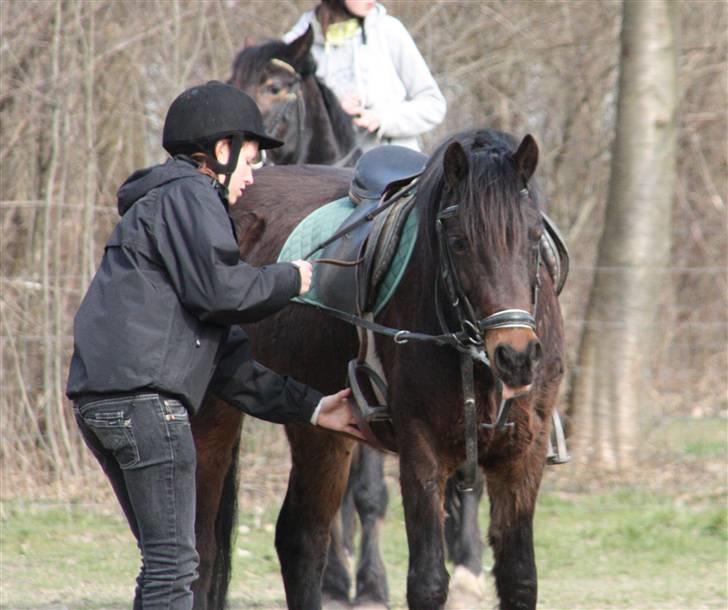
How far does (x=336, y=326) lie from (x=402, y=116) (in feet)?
7.64

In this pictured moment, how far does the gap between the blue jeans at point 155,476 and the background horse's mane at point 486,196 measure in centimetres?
104

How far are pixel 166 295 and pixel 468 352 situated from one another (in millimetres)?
980

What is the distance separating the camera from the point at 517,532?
460cm

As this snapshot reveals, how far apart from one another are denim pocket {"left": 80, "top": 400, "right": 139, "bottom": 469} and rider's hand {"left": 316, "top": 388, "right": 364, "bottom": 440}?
0.81m

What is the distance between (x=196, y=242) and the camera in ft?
13.0

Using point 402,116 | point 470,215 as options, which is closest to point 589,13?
point 402,116

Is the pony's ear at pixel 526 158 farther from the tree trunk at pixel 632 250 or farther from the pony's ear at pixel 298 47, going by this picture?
the tree trunk at pixel 632 250

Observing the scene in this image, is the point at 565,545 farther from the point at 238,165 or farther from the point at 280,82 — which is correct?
the point at 238,165

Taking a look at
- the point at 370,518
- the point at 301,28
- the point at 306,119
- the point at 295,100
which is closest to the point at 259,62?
the point at 295,100

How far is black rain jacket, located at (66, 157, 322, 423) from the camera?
3.95 m

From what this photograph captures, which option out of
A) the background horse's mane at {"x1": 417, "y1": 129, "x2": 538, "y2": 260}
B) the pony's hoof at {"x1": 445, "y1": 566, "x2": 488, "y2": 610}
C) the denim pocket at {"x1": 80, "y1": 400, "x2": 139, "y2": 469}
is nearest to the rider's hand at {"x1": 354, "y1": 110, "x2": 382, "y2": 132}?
the pony's hoof at {"x1": 445, "y1": 566, "x2": 488, "y2": 610}

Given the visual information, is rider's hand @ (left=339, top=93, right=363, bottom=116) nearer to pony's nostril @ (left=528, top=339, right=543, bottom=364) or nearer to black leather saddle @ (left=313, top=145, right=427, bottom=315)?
black leather saddle @ (left=313, top=145, right=427, bottom=315)

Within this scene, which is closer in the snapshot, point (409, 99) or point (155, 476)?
point (155, 476)

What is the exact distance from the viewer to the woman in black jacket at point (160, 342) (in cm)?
396
